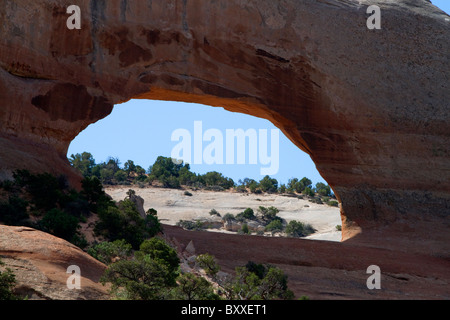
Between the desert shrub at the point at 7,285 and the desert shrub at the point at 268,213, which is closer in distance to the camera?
the desert shrub at the point at 7,285

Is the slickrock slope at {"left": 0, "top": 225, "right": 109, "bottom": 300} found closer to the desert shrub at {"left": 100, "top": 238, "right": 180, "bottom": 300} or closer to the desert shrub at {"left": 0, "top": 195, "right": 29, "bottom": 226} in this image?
the desert shrub at {"left": 100, "top": 238, "right": 180, "bottom": 300}

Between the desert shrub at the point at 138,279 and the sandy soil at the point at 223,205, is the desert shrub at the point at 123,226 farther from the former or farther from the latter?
the sandy soil at the point at 223,205

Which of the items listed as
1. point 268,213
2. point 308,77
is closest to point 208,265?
point 308,77

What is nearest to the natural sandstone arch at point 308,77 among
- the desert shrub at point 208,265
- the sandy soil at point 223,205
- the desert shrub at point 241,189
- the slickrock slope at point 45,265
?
the desert shrub at point 208,265

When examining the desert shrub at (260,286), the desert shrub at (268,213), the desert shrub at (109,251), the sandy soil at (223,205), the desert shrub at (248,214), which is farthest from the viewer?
the desert shrub at (268,213)

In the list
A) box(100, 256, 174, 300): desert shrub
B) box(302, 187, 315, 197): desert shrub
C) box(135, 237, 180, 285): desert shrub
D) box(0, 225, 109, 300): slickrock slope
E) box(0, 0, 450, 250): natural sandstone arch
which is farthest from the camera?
box(302, 187, 315, 197): desert shrub

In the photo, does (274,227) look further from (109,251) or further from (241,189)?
(109,251)

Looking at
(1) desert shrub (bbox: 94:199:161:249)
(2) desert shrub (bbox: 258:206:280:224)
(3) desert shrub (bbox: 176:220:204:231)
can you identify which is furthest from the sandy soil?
(1) desert shrub (bbox: 94:199:161:249)

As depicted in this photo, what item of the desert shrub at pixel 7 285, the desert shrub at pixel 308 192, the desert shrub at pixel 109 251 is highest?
the desert shrub at pixel 308 192
